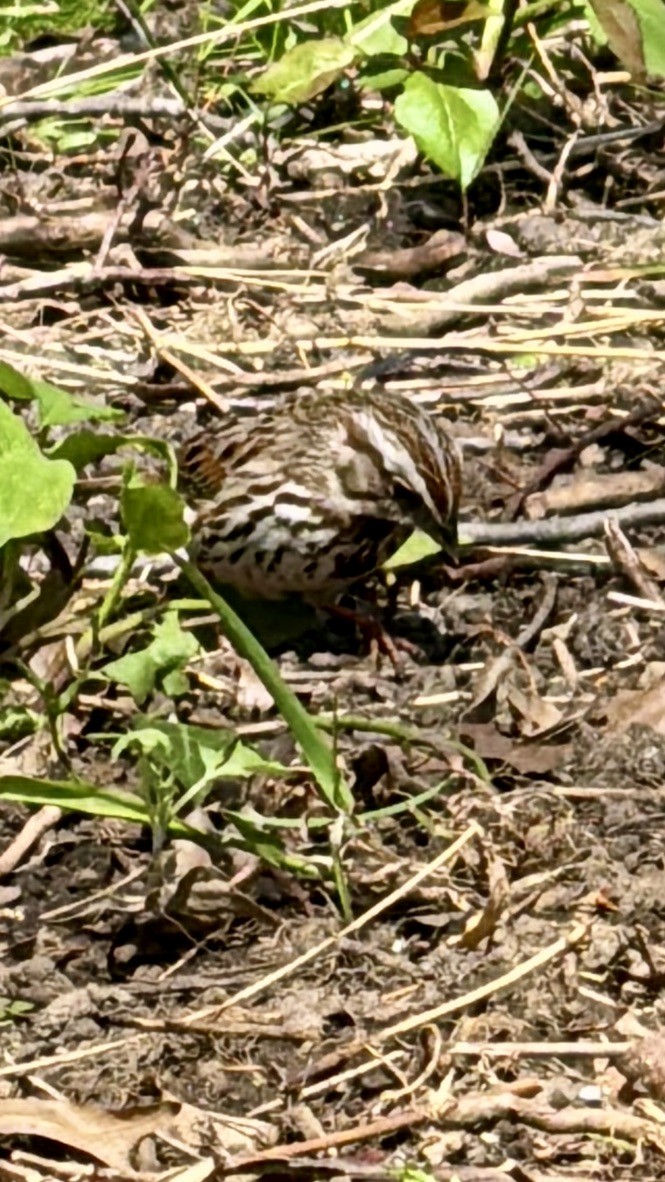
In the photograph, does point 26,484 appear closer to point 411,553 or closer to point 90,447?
point 90,447

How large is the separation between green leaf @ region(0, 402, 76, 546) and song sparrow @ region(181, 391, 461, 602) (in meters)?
0.99

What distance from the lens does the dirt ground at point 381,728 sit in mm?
3152

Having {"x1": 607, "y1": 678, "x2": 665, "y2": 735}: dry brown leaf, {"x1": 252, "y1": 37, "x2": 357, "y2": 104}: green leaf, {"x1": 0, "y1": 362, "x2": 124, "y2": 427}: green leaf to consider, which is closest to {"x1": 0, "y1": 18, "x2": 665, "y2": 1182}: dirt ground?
{"x1": 607, "y1": 678, "x2": 665, "y2": 735}: dry brown leaf

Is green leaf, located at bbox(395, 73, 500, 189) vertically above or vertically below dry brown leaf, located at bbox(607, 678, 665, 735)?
above

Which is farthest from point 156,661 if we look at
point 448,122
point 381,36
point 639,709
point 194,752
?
point 381,36

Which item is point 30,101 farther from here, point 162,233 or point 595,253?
point 595,253

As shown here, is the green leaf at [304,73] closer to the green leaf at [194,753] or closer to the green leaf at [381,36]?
the green leaf at [381,36]

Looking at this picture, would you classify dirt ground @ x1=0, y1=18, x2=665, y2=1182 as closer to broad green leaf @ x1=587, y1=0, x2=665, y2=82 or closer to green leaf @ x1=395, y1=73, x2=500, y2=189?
green leaf @ x1=395, y1=73, x2=500, y2=189

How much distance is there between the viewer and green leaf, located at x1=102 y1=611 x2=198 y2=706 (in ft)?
13.3

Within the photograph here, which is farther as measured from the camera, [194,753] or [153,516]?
[194,753]

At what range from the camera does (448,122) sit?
549 cm

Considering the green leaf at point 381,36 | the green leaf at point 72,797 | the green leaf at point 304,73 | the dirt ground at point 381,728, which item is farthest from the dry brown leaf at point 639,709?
the green leaf at point 381,36

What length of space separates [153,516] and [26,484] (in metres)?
0.24

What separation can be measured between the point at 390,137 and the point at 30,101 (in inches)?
46.6
